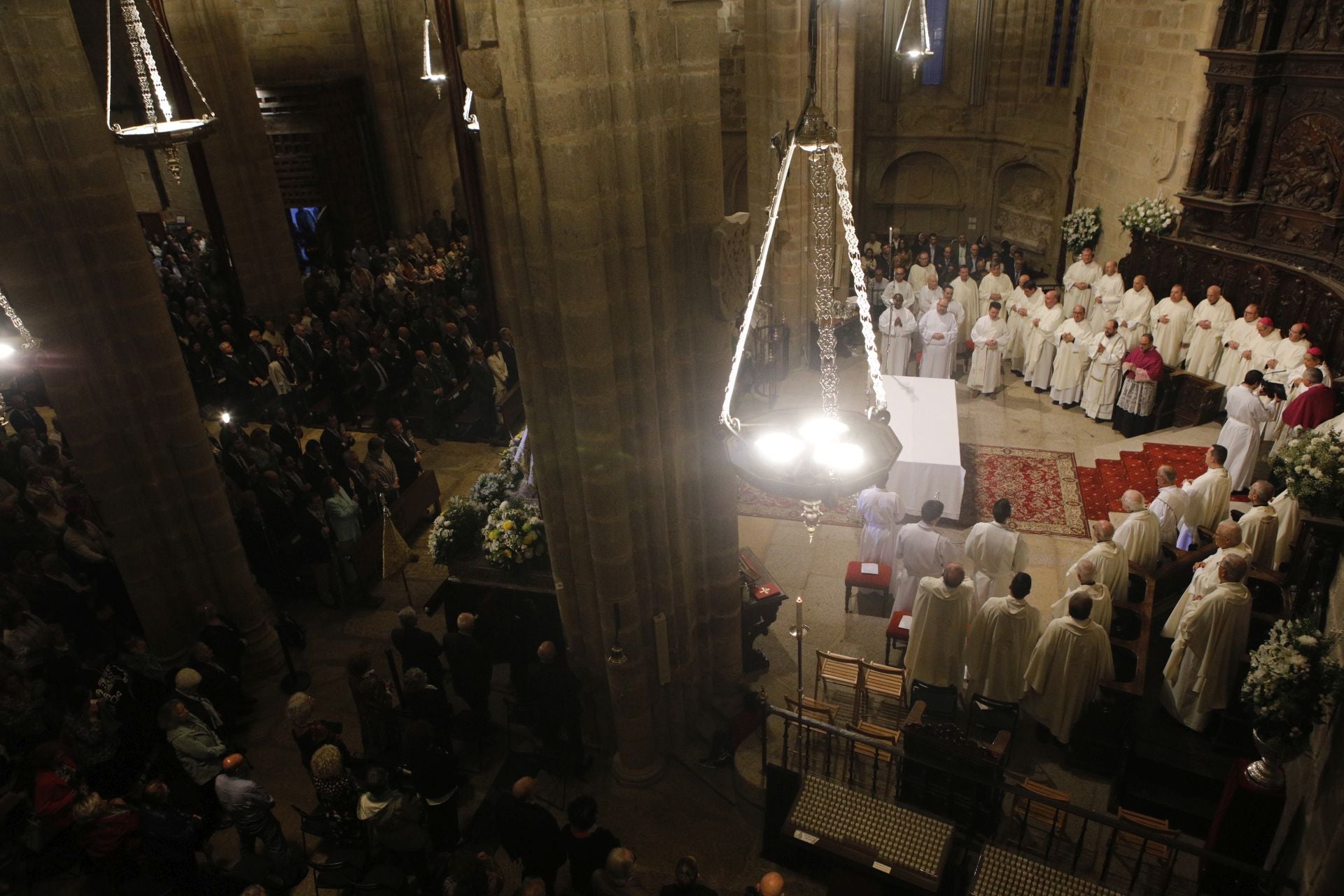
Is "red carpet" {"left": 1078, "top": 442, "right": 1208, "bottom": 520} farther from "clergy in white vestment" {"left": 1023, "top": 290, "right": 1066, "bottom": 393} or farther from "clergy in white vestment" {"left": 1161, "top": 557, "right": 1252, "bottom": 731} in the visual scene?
"clergy in white vestment" {"left": 1161, "top": 557, "right": 1252, "bottom": 731}

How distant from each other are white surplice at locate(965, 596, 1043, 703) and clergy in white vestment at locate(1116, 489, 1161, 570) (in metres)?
1.59

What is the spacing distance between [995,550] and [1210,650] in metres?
1.86

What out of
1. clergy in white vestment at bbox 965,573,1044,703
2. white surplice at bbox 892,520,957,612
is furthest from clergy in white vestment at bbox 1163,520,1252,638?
white surplice at bbox 892,520,957,612

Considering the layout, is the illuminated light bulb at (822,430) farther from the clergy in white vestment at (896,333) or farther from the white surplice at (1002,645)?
the clergy in white vestment at (896,333)

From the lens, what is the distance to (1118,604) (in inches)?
334

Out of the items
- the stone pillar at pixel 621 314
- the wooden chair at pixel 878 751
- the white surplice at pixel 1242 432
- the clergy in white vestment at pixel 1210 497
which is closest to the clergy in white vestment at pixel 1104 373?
the white surplice at pixel 1242 432

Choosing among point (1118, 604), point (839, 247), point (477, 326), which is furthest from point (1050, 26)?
point (1118, 604)

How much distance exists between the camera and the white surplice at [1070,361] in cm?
1298

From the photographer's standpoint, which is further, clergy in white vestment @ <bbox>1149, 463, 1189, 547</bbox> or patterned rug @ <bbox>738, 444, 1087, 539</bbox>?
patterned rug @ <bbox>738, 444, 1087, 539</bbox>

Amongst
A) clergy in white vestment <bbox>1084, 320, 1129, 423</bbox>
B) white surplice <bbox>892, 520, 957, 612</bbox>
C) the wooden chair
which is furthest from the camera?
clergy in white vestment <bbox>1084, 320, 1129, 423</bbox>

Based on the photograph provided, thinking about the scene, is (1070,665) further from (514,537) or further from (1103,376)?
(1103,376)

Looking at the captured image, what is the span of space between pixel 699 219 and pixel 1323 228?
987 centimetres

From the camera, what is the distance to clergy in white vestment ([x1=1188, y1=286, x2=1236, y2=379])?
40.9ft

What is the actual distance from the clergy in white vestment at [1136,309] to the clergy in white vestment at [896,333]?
9.29 ft
